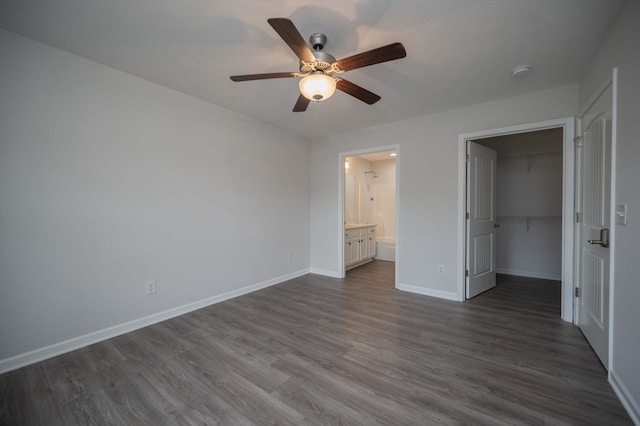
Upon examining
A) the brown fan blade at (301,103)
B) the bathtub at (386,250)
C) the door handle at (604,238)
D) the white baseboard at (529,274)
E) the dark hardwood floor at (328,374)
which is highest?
the brown fan blade at (301,103)

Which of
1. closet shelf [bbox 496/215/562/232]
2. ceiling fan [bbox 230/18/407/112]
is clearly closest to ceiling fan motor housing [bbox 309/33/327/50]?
ceiling fan [bbox 230/18/407/112]

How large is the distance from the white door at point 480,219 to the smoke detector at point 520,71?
0.97 metres

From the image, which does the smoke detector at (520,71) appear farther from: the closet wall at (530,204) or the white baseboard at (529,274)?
the white baseboard at (529,274)

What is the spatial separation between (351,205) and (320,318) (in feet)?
11.4

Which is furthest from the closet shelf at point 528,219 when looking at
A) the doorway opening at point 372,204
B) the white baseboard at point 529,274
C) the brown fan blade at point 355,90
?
the brown fan blade at point 355,90

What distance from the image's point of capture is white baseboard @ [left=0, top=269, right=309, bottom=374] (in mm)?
1950

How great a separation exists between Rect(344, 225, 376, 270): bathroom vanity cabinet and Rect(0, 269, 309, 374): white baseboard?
2045 millimetres

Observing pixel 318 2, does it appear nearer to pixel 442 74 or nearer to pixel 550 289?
pixel 442 74

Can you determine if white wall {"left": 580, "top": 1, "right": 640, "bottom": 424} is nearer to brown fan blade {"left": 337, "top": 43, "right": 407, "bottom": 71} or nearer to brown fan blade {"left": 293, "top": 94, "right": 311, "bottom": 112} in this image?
brown fan blade {"left": 337, "top": 43, "right": 407, "bottom": 71}

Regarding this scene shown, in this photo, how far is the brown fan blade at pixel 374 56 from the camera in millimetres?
1558

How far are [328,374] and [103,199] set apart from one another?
247 cm

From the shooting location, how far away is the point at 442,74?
2.46m

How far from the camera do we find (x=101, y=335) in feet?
7.68

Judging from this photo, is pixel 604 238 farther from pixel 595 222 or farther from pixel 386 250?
pixel 386 250
